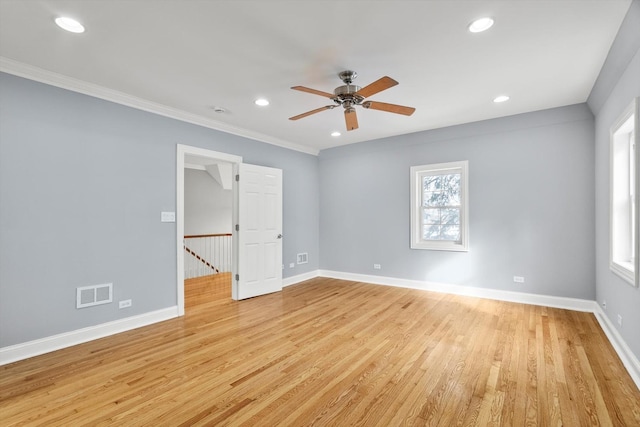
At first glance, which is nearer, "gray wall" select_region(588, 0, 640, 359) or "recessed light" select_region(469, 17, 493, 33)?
"recessed light" select_region(469, 17, 493, 33)

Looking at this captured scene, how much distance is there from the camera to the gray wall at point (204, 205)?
905cm

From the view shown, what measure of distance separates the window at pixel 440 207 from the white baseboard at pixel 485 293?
2.13 feet

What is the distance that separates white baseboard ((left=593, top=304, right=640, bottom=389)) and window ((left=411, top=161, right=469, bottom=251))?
1.83 metres

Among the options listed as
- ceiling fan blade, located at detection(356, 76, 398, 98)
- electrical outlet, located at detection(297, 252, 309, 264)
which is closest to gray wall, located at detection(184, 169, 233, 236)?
electrical outlet, located at detection(297, 252, 309, 264)

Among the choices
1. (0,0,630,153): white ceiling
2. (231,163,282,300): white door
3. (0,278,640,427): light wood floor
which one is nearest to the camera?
(0,278,640,427): light wood floor

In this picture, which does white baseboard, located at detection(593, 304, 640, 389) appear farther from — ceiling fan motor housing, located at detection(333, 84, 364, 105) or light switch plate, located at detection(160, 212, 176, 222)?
light switch plate, located at detection(160, 212, 176, 222)

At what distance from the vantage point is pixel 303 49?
104 inches

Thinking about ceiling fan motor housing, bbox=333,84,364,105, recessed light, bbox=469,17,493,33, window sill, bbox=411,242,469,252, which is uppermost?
recessed light, bbox=469,17,493,33

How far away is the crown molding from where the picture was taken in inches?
113

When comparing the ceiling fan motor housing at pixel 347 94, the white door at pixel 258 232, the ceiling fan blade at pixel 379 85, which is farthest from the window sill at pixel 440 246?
the ceiling fan blade at pixel 379 85

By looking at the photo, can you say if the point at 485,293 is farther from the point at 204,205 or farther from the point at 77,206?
the point at 204,205

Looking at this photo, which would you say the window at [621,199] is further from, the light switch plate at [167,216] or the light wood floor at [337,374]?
the light switch plate at [167,216]

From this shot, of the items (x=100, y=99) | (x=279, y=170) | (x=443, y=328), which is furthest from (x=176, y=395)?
(x=279, y=170)

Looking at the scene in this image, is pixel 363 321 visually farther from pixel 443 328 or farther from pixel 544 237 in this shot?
pixel 544 237
